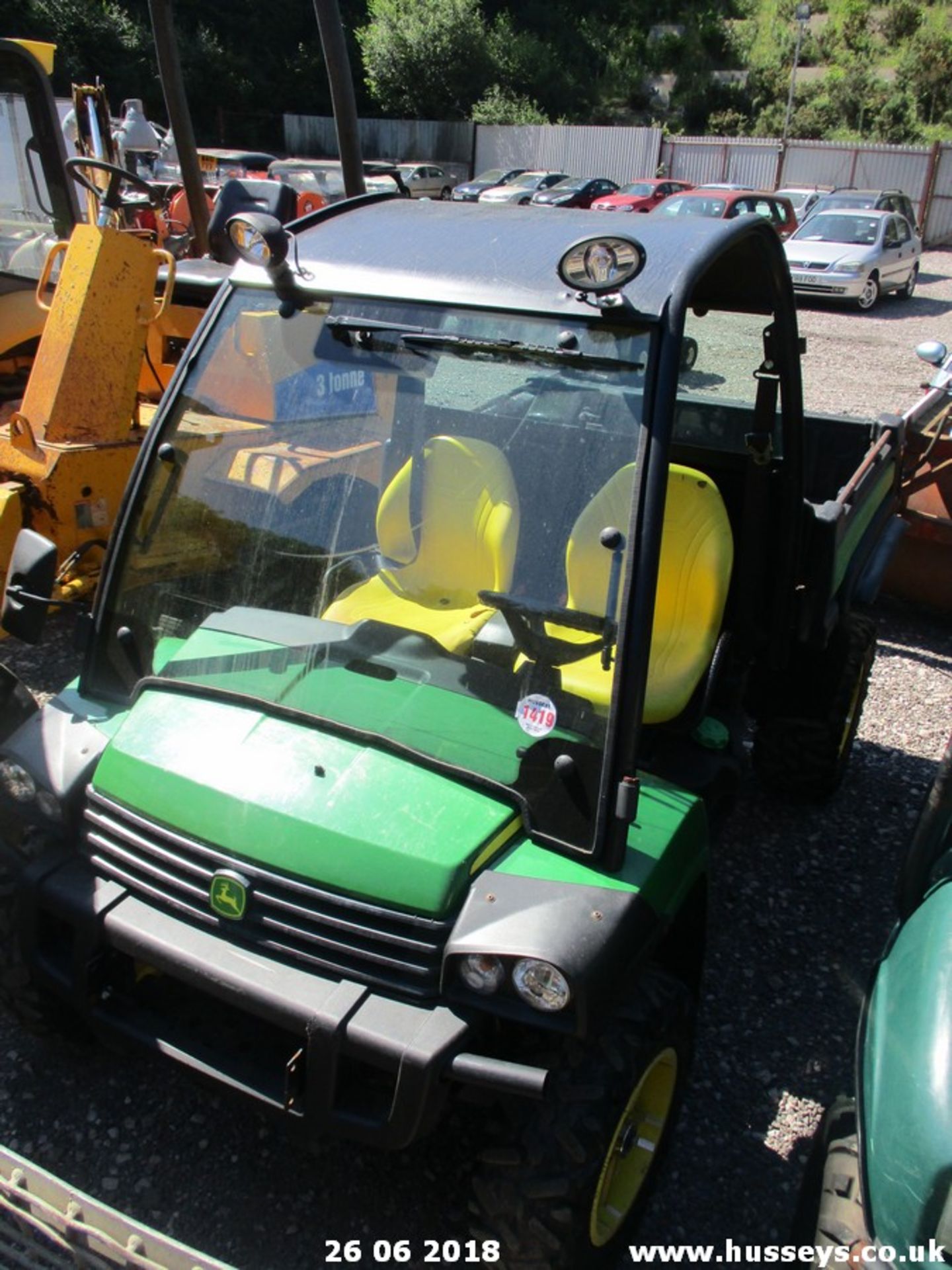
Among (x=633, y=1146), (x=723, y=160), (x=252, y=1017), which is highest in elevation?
(x=723, y=160)

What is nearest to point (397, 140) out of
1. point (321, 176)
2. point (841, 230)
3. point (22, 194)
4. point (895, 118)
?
point (895, 118)

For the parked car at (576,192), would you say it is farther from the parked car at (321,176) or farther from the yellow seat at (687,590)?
the yellow seat at (687,590)

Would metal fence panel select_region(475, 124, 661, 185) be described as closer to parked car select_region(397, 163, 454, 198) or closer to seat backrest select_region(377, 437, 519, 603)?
parked car select_region(397, 163, 454, 198)

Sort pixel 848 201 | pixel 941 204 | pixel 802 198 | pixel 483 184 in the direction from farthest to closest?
1. pixel 483 184
2. pixel 941 204
3. pixel 802 198
4. pixel 848 201

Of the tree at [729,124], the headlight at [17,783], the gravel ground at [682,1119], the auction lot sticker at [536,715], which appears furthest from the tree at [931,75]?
the headlight at [17,783]

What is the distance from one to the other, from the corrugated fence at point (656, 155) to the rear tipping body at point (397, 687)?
20.7m

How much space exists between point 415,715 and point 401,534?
0.56 metres

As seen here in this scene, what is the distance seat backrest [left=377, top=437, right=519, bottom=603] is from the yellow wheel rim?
1.17m

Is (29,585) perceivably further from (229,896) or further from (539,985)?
(539,985)

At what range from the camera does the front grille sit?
1931mm

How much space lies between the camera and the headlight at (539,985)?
1.83 m

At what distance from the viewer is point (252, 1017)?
2176 mm

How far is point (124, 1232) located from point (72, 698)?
48.2 inches

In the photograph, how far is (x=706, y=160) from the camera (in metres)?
29.6
